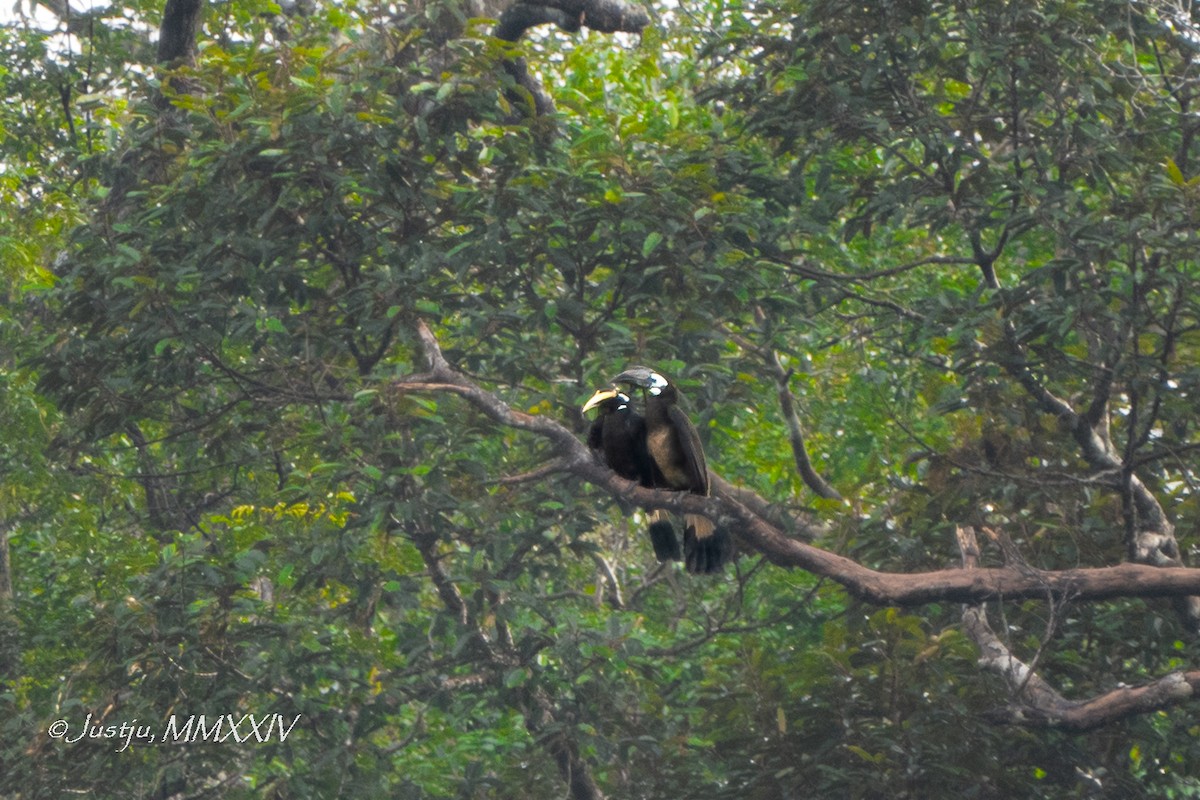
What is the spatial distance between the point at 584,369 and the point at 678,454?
0.95 metres

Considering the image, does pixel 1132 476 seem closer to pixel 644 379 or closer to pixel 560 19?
pixel 644 379

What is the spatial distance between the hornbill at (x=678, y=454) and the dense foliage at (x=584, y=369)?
2.18 ft

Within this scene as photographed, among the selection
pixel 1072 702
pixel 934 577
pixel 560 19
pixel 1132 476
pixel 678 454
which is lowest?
pixel 1072 702

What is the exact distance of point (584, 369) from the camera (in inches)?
232

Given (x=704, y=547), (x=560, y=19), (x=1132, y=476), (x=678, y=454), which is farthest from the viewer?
(x=560, y=19)

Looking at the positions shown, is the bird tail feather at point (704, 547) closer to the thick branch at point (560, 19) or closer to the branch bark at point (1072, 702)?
the branch bark at point (1072, 702)

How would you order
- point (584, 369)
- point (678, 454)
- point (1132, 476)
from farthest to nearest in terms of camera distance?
point (584, 369) → point (1132, 476) → point (678, 454)

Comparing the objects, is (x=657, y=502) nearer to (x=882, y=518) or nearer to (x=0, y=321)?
(x=882, y=518)

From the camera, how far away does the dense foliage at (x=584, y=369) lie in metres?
5.69

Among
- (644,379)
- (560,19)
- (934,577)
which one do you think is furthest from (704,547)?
(560,19)

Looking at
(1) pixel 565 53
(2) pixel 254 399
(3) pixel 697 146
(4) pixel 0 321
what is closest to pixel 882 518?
(3) pixel 697 146

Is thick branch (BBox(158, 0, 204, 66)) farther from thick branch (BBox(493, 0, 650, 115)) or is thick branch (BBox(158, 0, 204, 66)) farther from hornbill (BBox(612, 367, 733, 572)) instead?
hornbill (BBox(612, 367, 733, 572))

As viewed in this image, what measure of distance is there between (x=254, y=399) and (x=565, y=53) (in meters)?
3.42

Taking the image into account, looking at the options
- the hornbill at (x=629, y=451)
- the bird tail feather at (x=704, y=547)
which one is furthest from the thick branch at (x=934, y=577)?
the hornbill at (x=629, y=451)
